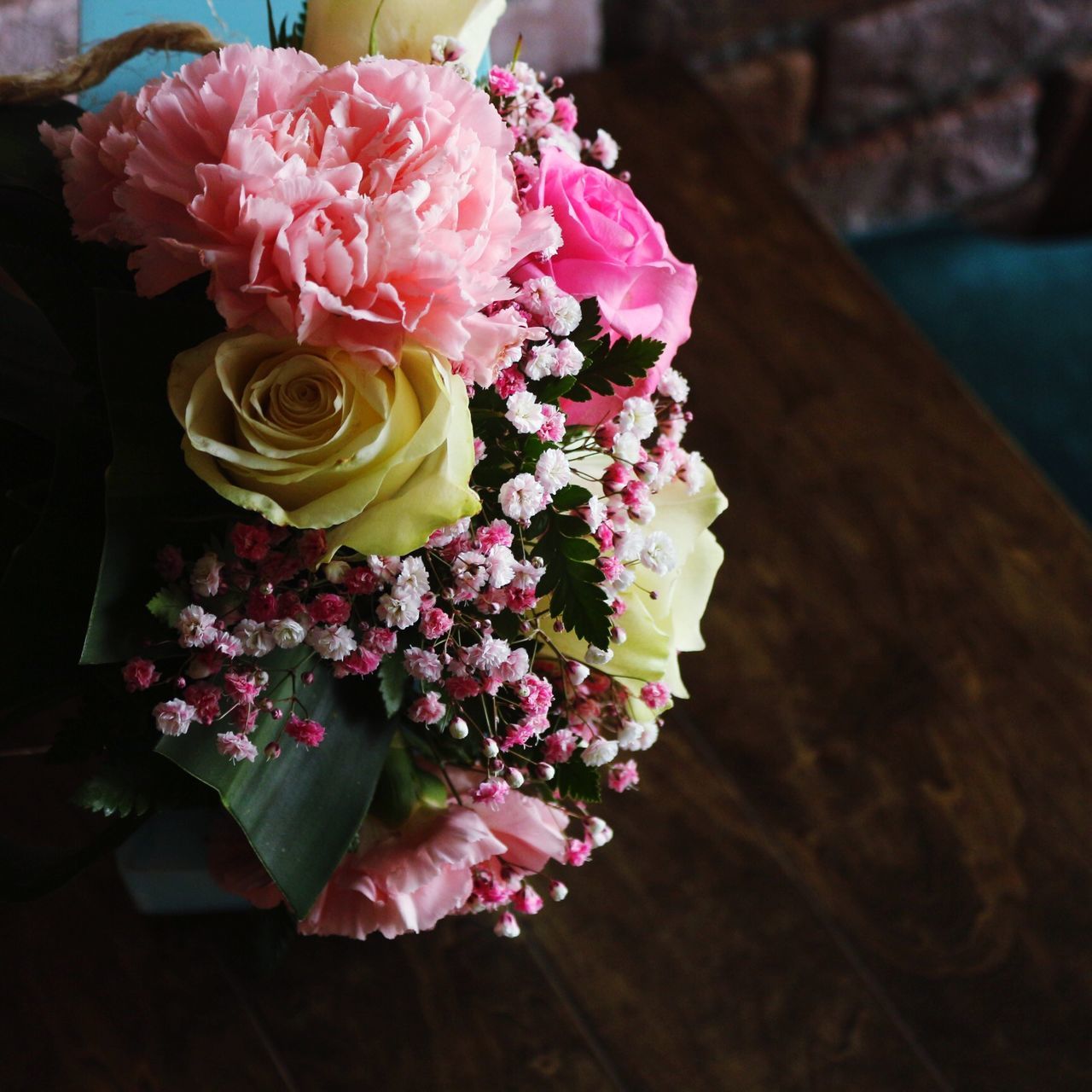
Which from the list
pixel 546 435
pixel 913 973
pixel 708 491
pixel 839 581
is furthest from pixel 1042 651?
pixel 546 435

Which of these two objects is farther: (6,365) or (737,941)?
(737,941)

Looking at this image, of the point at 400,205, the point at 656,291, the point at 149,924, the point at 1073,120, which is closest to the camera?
the point at 400,205

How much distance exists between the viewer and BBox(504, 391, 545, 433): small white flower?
0.44 metres

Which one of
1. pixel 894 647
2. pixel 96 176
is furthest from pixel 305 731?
pixel 894 647

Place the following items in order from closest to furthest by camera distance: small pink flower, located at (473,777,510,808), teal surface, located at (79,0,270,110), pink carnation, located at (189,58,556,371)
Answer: pink carnation, located at (189,58,556,371)
small pink flower, located at (473,777,510,808)
teal surface, located at (79,0,270,110)

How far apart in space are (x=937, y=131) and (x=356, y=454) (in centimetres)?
158

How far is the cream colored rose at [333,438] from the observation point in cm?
41

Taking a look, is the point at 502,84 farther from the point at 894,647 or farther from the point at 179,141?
the point at 894,647

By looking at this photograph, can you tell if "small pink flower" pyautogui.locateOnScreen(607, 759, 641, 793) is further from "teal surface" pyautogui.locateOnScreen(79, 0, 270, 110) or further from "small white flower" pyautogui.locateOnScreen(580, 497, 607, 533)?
"teal surface" pyautogui.locateOnScreen(79, 0, 270, 110)

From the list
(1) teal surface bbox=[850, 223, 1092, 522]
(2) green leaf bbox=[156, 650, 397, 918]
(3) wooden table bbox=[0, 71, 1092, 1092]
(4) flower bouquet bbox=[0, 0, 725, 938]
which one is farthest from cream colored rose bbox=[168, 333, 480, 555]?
(1) teal surface bbox=[850, 223, 1092, 522]

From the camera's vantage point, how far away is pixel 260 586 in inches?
17.8

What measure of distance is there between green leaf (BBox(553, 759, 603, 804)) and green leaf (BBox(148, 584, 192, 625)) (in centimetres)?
18

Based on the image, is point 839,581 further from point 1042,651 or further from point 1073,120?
point 1073,120

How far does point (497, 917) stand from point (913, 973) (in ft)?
0.83
